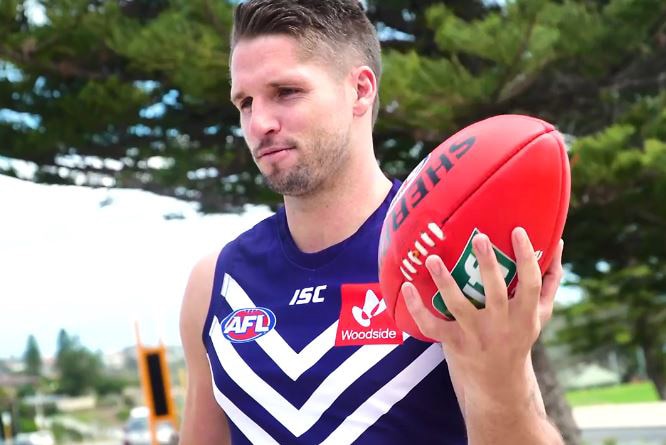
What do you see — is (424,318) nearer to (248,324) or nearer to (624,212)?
(248,324)

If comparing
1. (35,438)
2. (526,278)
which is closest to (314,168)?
(526,278)

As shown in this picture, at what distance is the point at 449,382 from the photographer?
1.95 metres

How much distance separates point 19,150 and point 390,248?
657 cm

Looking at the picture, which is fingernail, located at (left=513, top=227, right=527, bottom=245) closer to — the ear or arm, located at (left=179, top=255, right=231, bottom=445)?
the ear

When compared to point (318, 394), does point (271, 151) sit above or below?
above

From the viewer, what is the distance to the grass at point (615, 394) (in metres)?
39.2

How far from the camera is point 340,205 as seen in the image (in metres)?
2.18

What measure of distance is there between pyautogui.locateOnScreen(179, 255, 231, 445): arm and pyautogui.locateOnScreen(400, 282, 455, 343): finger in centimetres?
88

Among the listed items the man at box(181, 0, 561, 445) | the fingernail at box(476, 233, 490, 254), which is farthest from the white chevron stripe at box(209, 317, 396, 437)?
the fingernail at box(476, 233, 490, 254)

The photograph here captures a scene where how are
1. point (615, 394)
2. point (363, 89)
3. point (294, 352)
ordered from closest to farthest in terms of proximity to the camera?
point (294, 352), point (363, 89), point (615, 394)

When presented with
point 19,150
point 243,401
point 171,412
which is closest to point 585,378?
point 171,412

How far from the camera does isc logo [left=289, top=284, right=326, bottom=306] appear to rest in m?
2.14

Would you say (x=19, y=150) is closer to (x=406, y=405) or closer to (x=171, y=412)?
(x=171, y=412)

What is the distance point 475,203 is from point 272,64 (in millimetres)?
657
